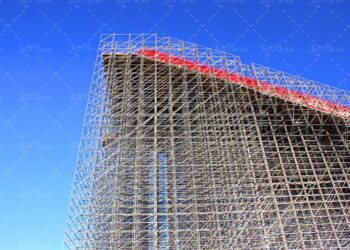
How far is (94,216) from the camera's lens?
1438 cm

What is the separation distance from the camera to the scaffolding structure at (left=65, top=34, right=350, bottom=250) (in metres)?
15.2

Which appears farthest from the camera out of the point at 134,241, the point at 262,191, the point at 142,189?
the point at 262,191

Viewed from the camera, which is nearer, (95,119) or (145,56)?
(95,119)

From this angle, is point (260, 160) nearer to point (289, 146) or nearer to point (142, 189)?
→ point (289, 146)

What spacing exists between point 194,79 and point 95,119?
5.38m

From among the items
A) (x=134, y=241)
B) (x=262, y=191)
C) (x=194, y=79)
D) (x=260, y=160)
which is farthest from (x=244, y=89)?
(x=134, y=241)

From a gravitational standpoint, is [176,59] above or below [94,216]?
above

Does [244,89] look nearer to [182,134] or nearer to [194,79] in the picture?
[194,79]

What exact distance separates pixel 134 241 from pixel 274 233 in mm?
6196

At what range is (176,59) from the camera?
19.6 m

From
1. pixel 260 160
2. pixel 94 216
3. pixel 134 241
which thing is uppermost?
pixel 260 160

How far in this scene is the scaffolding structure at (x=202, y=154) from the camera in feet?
49.9

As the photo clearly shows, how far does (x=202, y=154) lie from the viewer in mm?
17078

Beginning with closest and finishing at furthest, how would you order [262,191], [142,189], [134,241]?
[134,241], [142,189], [262,191]
